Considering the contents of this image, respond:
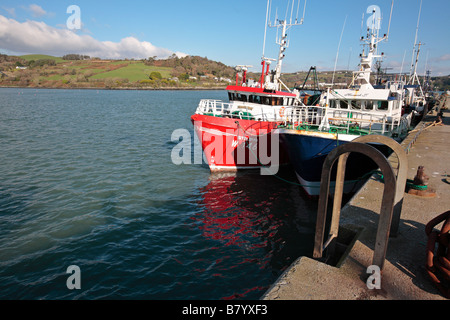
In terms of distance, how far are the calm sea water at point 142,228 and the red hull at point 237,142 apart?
0.86 metres

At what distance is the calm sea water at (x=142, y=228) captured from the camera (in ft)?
22.4

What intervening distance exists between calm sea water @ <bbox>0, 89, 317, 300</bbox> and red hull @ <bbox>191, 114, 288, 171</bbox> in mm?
863

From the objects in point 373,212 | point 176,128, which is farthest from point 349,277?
point 176,128

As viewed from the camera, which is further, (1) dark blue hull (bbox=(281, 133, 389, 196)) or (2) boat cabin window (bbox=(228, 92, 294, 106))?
(2) boat cabin window (bbox=(228, 92, 294, 106))

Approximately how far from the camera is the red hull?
47.9 ft

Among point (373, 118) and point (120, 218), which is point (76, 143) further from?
point (373, 118)

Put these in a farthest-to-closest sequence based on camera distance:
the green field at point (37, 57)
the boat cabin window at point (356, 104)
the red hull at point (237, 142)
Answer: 1. the green field at point (37, 57)
2. the red hull at point (237, 142)
3. the boat cabin window at point (356, 104)

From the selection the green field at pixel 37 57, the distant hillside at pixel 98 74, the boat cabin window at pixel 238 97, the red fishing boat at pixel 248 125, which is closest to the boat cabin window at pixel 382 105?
the red fishing boat at pixel 248 125

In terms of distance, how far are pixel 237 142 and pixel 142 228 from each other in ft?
Result: 24.9

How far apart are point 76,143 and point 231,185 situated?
14763 millimetres

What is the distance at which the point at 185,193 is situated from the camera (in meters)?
12.8

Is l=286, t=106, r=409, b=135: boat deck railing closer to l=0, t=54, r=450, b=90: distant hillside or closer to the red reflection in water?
the red reflection in water

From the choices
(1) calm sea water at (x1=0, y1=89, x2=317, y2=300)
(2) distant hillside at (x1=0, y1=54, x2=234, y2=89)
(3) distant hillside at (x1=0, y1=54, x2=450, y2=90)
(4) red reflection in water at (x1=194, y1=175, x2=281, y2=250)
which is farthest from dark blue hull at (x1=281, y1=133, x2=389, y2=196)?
(2) distant hillside at (x1=0, y1=54, x2=234, y2=89)

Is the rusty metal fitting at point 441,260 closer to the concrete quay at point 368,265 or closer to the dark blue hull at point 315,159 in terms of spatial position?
the concrete quay at point 368,265
